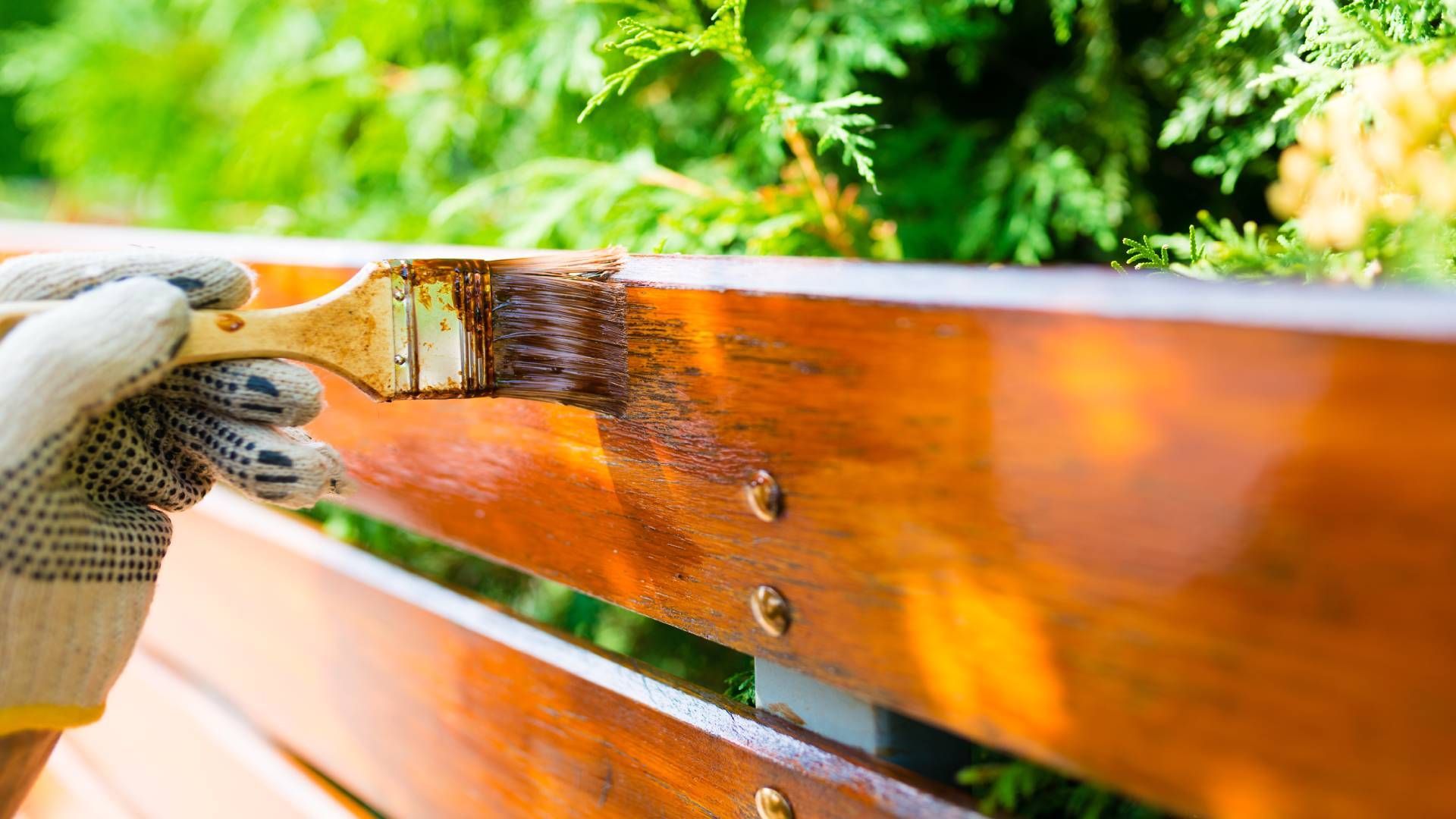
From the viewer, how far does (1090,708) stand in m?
0.66

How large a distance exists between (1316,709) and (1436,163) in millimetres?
438

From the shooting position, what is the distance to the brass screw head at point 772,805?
919mm

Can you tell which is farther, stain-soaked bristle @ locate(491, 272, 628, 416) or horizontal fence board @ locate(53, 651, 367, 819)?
horizontal fence board @ locate(53, 651, 367, 819)

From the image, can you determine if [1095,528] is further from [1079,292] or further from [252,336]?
[252,336]

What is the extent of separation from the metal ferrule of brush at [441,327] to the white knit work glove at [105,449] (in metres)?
0.09

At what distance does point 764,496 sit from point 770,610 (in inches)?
3.9

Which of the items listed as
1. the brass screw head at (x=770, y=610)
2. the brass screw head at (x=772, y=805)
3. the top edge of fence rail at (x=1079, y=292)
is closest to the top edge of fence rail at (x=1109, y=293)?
the top edge of fence rail at (x=1079, y=292)

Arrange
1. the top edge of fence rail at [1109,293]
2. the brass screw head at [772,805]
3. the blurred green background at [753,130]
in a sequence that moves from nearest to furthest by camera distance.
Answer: the top edge of fence rail at [1109,293] → the brass screw head at [772,805] → the blurred green background at [753,130]

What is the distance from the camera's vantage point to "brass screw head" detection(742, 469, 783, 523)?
2.73ft

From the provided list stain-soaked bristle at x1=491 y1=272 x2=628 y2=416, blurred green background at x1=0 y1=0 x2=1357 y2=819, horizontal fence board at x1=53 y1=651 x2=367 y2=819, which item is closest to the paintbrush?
stain-soaked bristle at x1=491 y1=272 x2=628 y2=416

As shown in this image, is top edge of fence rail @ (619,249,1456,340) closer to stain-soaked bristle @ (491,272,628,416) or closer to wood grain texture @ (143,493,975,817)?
stain-soaked bristle @ (491,272,628,416)

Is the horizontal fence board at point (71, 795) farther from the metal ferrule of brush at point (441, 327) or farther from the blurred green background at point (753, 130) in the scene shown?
the metal ferrule of brush at point (441, 327)

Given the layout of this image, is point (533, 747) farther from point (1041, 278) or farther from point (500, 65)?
point (500, 65)

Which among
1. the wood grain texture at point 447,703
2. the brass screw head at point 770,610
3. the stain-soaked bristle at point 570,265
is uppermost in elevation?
the stain-soaked bristle at point 570,265
